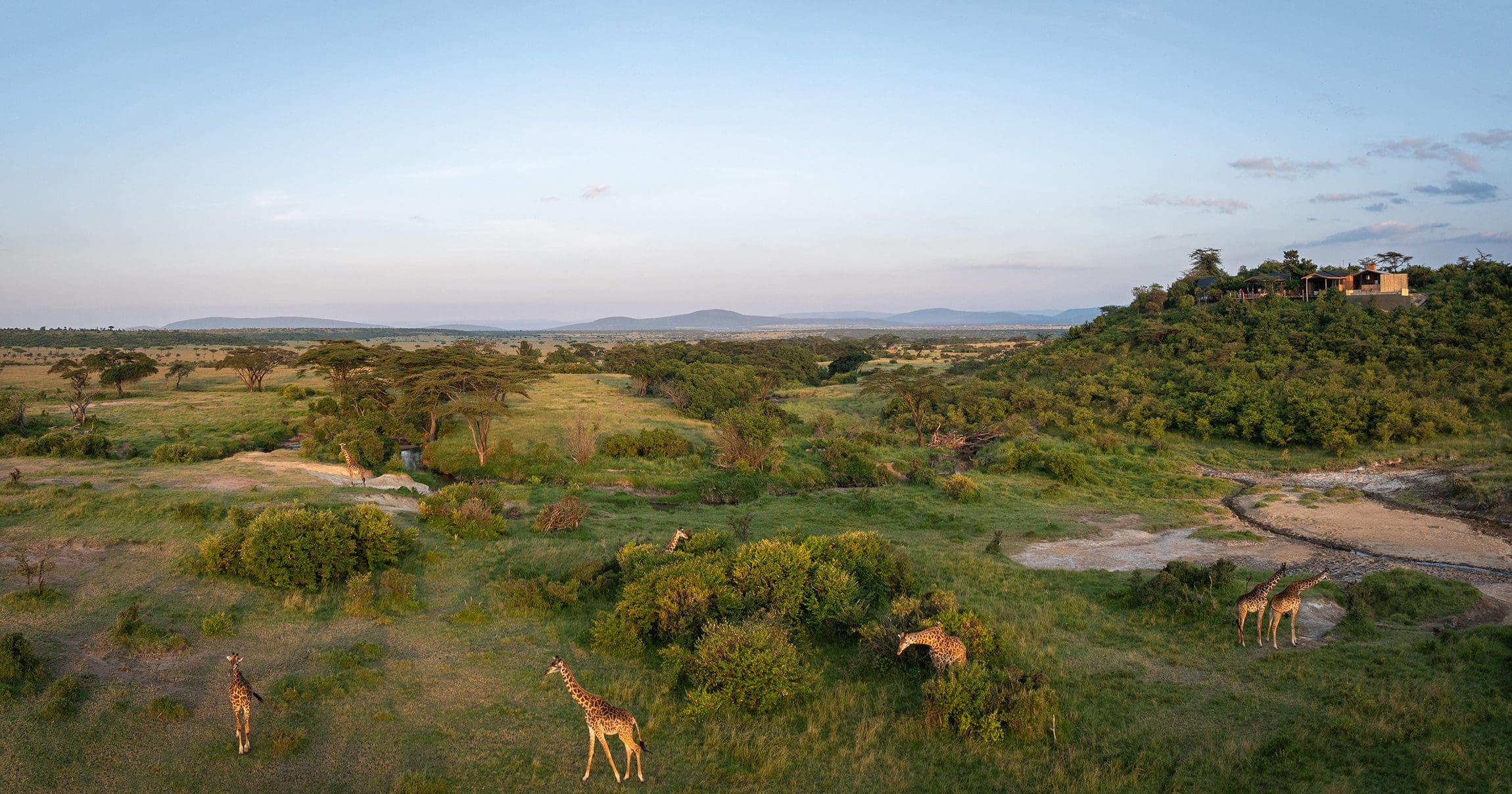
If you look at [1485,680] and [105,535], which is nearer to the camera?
[1485,680]

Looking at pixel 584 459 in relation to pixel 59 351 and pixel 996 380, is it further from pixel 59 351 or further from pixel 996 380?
pixel 59 351

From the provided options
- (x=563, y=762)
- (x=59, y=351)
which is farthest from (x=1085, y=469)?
(x=59, y=351)

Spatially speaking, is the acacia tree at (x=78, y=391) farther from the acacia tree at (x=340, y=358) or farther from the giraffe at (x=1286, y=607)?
the giraffe at (x=1286, y=607)

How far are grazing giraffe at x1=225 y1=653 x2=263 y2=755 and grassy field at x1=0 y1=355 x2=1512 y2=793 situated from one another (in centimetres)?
11

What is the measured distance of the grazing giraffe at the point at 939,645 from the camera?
10.2 meters

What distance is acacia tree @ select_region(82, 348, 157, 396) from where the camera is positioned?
4056 centimetres

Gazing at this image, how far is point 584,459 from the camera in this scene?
28.1 meters

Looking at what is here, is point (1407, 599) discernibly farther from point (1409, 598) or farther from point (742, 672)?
point (742, 672)

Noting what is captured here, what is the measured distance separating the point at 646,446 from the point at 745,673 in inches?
812

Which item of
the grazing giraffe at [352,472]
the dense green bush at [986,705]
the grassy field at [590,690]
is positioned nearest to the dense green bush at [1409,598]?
the grassy field at [590,690]

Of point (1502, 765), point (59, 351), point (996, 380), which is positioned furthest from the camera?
point (59, 351)

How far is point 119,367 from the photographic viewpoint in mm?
41906

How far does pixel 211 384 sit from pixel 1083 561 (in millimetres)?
55309

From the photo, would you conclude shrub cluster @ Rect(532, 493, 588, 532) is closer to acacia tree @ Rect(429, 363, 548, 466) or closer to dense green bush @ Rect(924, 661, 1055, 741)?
acacia tree @ Rect(429, 363, 548, 466)
